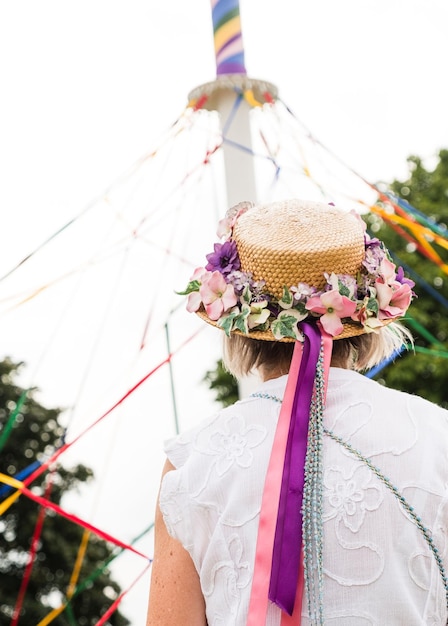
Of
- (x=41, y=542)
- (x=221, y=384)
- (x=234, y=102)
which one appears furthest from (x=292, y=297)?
(x=41, y=542)

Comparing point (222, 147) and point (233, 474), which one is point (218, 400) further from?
point (233, 474)

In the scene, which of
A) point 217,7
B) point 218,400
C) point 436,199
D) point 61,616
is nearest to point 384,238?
point 436,199

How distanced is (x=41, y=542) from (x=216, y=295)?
45.6ft

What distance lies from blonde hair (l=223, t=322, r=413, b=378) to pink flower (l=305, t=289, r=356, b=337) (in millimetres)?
63

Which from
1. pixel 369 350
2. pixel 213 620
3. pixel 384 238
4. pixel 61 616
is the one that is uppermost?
pixel 369 350

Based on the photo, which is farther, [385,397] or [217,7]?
[217,7]

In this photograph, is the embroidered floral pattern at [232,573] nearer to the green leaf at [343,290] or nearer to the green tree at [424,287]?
the green leaf at [343,290]

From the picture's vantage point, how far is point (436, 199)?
45.5ft

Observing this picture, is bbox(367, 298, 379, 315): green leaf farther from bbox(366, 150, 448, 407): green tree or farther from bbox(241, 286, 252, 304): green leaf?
bbox(366, 150, 448, 407): green tree

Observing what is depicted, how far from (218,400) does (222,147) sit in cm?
1016

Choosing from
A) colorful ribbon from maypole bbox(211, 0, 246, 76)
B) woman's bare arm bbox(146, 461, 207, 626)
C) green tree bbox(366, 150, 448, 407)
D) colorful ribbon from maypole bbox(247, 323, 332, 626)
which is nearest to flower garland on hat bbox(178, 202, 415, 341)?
colorful ribbon from maypole bbox(247, 323, 332, 626)

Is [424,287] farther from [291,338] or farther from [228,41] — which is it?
[291,338]

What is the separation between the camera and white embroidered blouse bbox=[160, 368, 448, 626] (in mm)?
1439

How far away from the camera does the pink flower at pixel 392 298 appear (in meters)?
1.81
